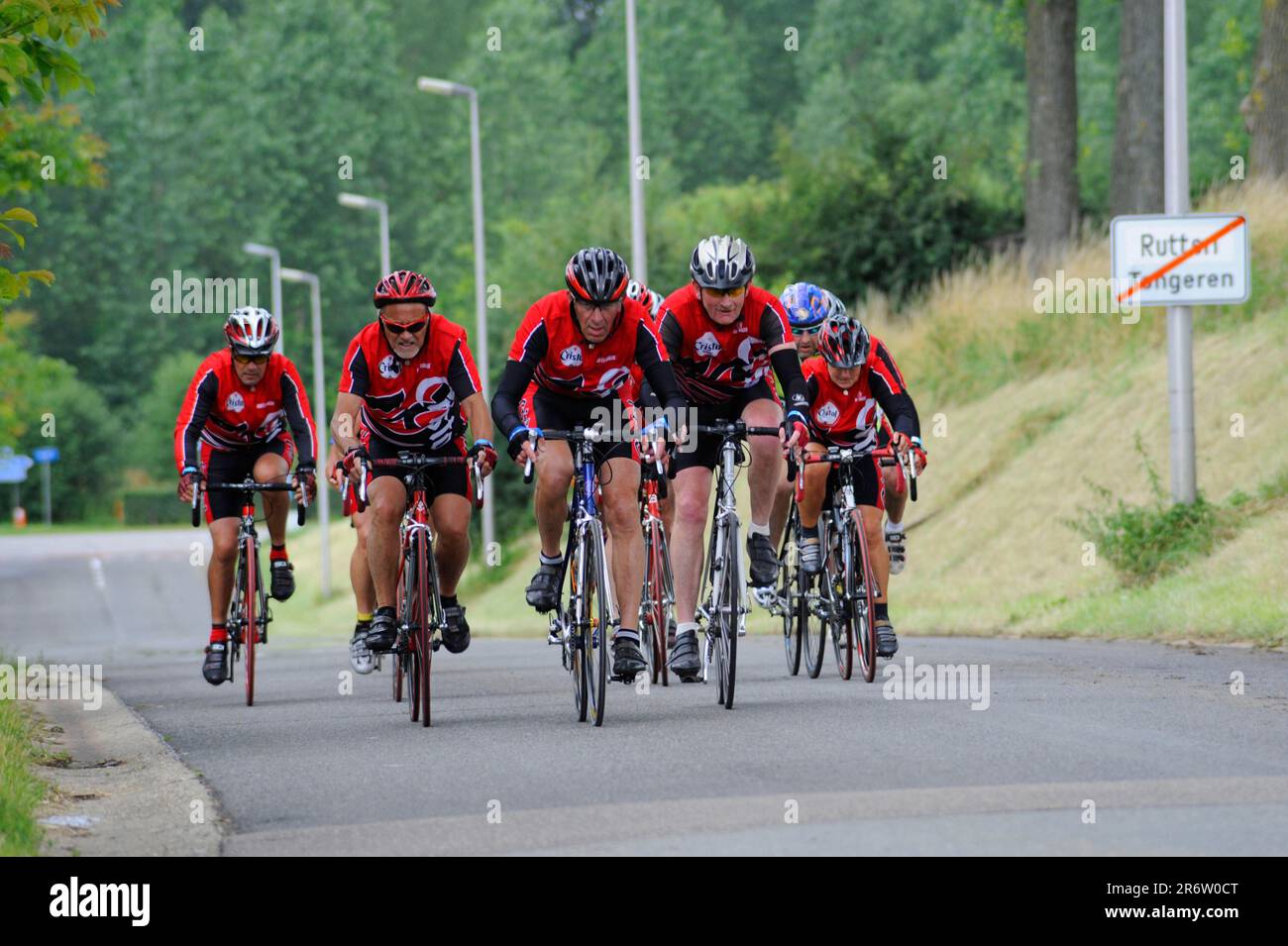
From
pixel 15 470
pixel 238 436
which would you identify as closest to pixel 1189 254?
pixel 238 436

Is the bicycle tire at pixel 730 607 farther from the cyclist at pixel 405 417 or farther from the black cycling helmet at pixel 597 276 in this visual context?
the black cycling helmet at pixel 597 276

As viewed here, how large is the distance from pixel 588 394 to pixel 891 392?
8.29ft

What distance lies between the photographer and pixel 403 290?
34.7ft

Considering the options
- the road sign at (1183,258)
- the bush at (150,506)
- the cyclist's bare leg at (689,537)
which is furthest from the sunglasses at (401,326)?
the bush at (150,506)

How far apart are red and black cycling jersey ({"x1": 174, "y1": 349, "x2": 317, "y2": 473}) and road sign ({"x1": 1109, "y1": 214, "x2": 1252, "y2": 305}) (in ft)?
23.2

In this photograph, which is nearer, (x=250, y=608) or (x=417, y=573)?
(x=417, y=573)

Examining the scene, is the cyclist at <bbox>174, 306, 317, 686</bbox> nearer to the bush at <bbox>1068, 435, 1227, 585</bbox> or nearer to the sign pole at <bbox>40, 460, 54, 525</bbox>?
the bush at <bbox>1068, 435, 1227, 585</bbox>

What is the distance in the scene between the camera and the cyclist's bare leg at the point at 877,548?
1191 centimetres

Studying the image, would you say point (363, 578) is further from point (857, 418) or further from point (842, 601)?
point (857, 418)

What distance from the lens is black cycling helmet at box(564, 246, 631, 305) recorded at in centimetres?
978

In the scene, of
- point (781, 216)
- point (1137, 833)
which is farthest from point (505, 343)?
point (1137, 833)

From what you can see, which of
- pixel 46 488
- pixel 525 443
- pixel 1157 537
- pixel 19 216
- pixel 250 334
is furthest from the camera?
pixel 46 488

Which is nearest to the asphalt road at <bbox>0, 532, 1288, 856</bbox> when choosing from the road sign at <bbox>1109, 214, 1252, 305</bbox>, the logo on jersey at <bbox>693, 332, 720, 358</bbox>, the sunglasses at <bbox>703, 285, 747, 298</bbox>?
the logo on jersey at <bbox>693, 332, 720, 358</bbox>
